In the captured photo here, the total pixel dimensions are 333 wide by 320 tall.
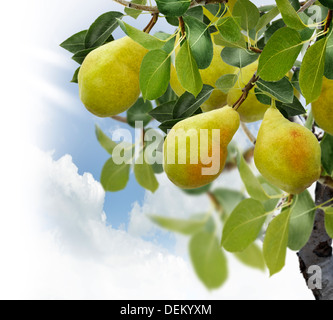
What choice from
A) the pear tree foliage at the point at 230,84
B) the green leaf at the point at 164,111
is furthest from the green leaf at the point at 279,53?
the green leaf at the point at 164,111

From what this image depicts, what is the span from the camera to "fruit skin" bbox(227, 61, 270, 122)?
36 centimetres

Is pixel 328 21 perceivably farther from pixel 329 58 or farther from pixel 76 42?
pixel 76 42

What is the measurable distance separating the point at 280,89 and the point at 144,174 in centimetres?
22

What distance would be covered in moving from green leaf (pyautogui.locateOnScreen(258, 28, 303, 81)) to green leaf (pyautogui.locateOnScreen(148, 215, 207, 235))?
0.16 m

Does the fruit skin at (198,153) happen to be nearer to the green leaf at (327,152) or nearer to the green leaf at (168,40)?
the green leaf at (168,40)

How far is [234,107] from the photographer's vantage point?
1.09 feet

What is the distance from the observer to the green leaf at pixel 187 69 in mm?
298

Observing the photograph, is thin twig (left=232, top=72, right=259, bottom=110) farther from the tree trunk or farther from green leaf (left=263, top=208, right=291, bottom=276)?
the tree trunk

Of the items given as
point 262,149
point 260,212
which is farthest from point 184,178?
point 260,212

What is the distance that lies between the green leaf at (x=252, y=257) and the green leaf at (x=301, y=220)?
4 centimetres

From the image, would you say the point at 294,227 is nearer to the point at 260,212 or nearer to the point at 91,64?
the point at 260,212
